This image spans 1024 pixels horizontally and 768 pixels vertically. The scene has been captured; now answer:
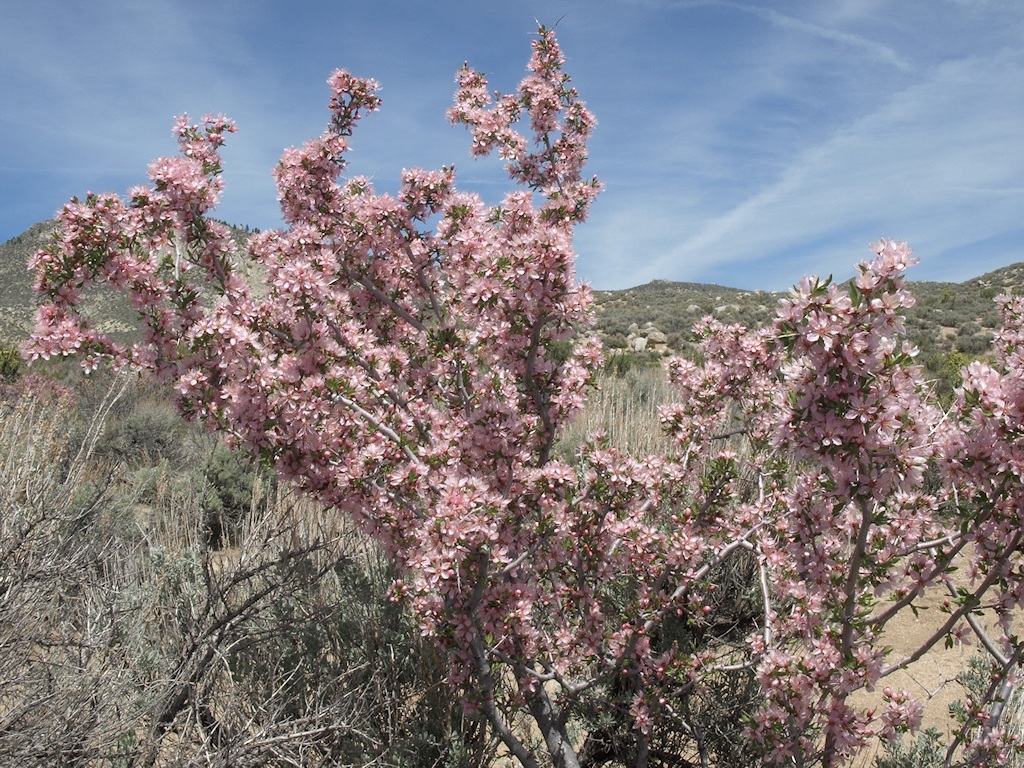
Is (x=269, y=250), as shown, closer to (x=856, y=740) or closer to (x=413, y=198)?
(x=413, y=198)

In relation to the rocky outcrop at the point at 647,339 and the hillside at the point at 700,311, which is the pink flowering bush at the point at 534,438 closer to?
the hillside at the point at 700,311

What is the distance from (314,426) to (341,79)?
2541mm

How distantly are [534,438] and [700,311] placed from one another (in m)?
36.8

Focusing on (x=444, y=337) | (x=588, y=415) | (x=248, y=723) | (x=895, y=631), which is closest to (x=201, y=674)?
(x=248, y=723)

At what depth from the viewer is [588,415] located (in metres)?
11.7

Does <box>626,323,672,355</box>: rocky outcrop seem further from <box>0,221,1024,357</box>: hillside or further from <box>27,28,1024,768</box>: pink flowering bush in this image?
<box>27,28,1024,768</box>: pink flowering bush

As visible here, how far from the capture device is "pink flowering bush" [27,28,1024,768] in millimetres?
2332

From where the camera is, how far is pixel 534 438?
3.50 m

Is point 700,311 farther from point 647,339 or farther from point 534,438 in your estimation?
point 534,438

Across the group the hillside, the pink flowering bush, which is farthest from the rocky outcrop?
the pink flowering bush

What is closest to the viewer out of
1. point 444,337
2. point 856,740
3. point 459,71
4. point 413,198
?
point 856,740

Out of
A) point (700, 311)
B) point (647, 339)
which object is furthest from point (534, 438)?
point (700, 311)

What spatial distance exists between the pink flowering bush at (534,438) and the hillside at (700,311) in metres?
19.1

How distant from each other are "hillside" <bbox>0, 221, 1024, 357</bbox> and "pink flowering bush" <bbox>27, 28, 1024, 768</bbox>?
1907 centimetres
